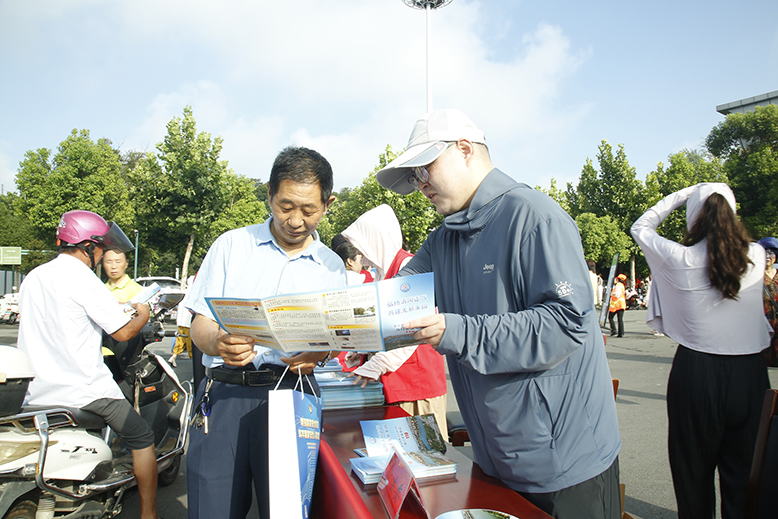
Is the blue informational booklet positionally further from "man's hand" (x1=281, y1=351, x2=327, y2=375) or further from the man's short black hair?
the man's short black hair

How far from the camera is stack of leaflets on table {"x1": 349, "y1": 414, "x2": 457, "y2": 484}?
1.55 m

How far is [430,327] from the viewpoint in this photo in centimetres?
130

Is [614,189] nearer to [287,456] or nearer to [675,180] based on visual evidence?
[675,180]

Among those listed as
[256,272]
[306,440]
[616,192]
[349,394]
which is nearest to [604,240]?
[616,192]

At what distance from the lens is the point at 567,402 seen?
1382 millimetres

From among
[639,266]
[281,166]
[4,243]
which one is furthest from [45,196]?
[639,266]

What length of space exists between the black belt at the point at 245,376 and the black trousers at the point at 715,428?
2116 millimetres

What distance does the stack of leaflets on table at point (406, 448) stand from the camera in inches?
60.9

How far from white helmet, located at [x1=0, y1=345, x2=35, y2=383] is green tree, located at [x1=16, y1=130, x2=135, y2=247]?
77.7 ft

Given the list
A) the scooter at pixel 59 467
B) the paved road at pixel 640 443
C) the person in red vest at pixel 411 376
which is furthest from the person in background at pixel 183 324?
the person in red vest at pixel 411 376

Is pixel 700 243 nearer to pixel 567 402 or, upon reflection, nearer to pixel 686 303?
pixel 686 303

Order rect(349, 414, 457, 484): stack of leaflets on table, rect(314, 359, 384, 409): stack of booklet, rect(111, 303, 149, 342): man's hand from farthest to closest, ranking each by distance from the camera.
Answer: rect(111, 303, 149, 342): man's hand → rect(314, 359, 384, 409): stack of booklet → rect(349, 414, 457, 484): stack of leaflets on table

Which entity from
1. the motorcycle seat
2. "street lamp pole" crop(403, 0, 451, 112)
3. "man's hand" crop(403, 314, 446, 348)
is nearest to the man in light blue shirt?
"man's hand" crop(403, 314, 446, 348)

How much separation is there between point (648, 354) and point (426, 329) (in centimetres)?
1033
